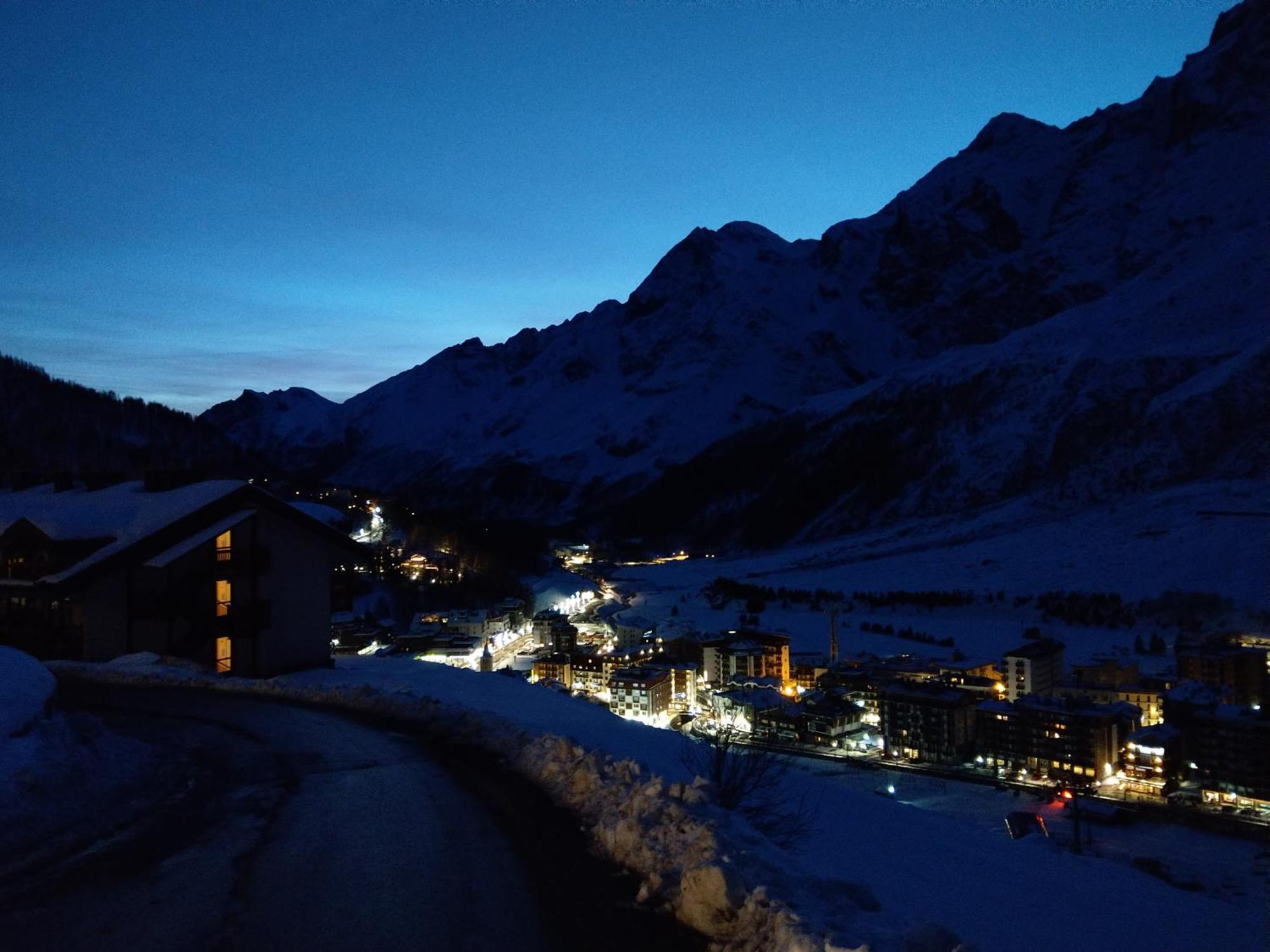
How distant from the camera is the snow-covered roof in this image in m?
17.9

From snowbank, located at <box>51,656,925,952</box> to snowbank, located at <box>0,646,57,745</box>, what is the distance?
13.1ft

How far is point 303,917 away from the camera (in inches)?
227

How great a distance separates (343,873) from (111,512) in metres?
15.5

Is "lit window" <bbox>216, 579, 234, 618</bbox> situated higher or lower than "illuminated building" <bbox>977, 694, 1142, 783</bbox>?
higher

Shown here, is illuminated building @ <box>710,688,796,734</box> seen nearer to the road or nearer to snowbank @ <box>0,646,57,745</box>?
snowbank @ <box>0,646,57,745</box>

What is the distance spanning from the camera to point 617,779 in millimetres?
8172

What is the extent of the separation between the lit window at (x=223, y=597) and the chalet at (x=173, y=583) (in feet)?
0.06

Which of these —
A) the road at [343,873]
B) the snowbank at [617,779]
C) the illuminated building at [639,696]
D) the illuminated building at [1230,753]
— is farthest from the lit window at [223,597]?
the illuminated building at [1230,753]

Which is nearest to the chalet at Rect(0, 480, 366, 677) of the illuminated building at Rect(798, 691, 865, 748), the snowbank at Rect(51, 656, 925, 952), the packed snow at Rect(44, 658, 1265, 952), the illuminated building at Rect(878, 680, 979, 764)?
the snowbank at Rect(51, 656, 925, 952)

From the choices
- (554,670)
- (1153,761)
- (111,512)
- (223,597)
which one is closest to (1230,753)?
(1153,761)

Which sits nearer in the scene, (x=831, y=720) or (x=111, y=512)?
(x=111, y=512)

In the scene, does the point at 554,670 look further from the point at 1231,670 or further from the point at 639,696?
the point at 1231,670

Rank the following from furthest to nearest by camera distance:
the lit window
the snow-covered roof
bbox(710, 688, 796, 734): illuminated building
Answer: bbox(710, 688, 796, 734): illuminated building < the lit window < the snow-covered roof

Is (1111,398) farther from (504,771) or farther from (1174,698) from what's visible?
(504,771)
